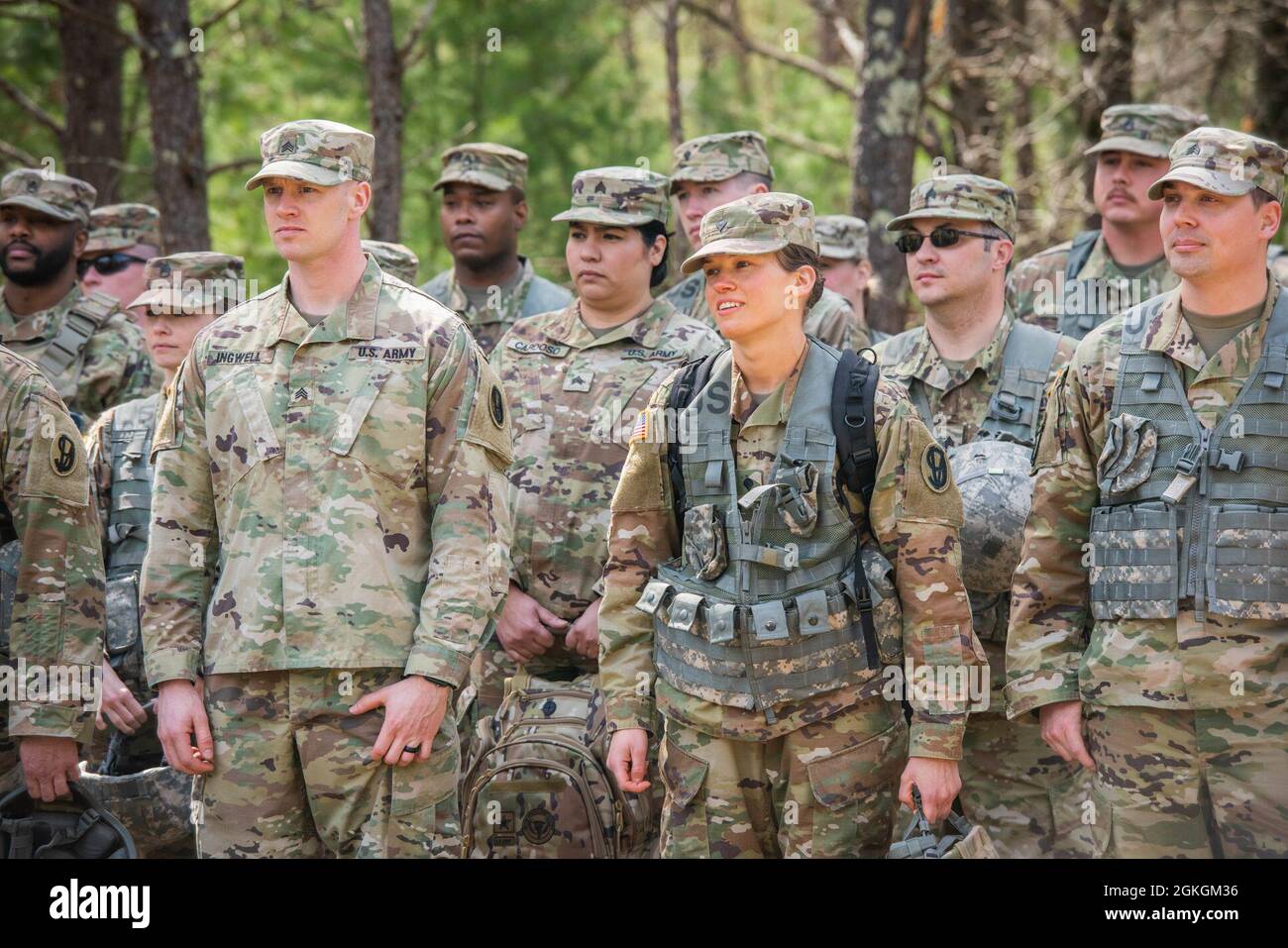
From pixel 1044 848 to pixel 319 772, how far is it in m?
2.75

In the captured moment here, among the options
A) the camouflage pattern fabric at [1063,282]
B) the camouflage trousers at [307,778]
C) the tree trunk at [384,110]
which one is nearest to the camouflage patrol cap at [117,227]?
the tree trunk at [384,110]

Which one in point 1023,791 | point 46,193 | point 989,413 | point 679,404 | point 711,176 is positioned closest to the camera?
point 679,404

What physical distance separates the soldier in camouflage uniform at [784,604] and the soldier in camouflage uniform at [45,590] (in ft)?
5.80

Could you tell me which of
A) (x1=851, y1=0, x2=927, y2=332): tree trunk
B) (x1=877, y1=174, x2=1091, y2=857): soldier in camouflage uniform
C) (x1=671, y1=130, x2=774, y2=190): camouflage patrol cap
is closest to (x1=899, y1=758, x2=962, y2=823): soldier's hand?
(x1=877, y1=174, x2=1091, y2=857): soldier in camouflage uniform

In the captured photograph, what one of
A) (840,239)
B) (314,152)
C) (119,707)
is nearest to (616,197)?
(840,239)

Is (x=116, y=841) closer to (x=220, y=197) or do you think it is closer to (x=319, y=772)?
(x=319, y=772)

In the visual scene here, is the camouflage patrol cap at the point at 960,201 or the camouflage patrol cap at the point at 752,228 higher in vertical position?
the camouflage patrol cap at the point at 960,201

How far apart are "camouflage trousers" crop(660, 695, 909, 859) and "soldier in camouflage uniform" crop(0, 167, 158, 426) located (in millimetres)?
4630

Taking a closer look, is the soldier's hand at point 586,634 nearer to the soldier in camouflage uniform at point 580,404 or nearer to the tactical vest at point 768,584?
the soldier in camouflage uniform at point 580,404

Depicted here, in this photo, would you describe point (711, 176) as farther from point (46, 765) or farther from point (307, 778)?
point (46, 765)

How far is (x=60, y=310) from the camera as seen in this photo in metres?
8.09

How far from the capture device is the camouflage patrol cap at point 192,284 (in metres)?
6.68

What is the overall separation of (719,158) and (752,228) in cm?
315
